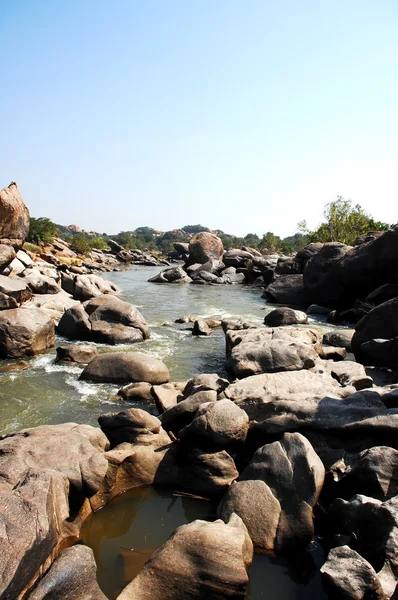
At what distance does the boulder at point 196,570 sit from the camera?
405 cm

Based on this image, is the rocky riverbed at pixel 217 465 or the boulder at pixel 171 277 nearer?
the rocky riverbed at pixel 217 465

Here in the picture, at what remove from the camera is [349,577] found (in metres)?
4.03

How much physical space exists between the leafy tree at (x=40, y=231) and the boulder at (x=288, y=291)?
1375 inches

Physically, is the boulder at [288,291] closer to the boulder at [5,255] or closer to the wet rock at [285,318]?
the wet rock at [285,318]

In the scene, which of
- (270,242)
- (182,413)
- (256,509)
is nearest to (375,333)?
(182,413)

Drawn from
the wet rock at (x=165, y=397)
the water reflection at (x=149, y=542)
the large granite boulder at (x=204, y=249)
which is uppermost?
the large granite boulder at (x=204, y=249)

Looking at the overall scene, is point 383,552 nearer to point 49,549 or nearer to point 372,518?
point 372,518

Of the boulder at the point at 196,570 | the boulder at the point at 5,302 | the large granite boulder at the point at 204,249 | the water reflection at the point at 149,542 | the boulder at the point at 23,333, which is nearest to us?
the boulder at the point at 196,570

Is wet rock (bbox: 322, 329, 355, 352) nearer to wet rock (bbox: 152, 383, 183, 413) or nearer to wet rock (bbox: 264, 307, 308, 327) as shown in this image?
wet rock (bbox: 264, 307, 308, 327)

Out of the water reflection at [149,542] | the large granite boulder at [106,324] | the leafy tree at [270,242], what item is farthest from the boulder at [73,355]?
the leafy tree at [270,242]

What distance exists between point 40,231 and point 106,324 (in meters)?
43.2

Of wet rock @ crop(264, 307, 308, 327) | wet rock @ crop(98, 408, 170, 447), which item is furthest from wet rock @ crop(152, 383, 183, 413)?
wet rock @ crop(264, 307, 308, 327)

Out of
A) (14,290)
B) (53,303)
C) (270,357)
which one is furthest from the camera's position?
(53,303)

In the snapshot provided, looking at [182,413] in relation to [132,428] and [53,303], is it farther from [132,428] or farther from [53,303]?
[53,303]
